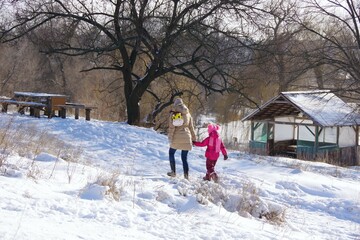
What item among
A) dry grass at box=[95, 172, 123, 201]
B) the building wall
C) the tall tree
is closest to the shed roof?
the building wall

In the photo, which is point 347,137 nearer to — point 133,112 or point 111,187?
point 133,112

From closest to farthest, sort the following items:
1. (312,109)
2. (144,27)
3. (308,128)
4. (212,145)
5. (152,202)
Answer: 1. (152,202)
2. (212,145)
3. (144,27)
4. (312,109)
5. (308,128)

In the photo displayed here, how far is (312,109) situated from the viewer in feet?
89.4

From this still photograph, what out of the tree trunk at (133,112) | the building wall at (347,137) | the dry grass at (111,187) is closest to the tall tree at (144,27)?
the tree trunk at (133,112)

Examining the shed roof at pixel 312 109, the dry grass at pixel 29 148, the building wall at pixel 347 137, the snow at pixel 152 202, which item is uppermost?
the shed roof at pixel 312 109

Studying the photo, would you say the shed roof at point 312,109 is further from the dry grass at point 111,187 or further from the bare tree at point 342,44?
the dry grass at point 111,187

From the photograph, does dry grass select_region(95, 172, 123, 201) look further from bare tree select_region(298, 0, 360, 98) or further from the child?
bare tree select_region(298, 0, 360, 98)

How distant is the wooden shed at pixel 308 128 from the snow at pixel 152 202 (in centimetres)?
1598

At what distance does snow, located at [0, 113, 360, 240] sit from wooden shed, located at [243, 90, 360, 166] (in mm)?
15984

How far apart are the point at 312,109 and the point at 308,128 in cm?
167

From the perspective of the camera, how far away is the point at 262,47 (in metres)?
17.5

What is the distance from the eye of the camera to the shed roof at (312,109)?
2664 centimetres

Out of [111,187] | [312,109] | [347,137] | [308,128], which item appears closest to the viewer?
[111,187]

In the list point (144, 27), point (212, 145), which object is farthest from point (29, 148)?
point (144, 27)
